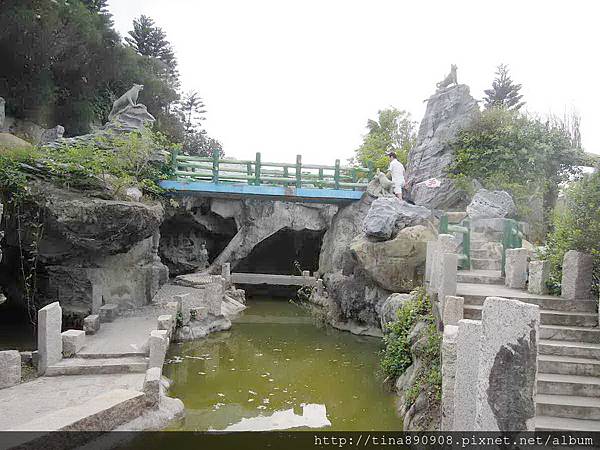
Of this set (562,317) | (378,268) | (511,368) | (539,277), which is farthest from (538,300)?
(378,268)

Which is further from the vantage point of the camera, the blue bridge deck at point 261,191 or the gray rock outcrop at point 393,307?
the blue bridge deck at point 261,191

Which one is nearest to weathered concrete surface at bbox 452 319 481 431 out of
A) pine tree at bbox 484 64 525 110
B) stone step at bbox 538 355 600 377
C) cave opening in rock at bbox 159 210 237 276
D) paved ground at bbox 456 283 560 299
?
stone step at bbox 538 355 600 377

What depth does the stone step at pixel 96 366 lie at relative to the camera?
8656 millimetres

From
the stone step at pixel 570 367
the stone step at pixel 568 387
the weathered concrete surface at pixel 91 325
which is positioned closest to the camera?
the stone step at pixel 568 387

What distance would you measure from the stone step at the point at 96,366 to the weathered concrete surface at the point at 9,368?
686mm

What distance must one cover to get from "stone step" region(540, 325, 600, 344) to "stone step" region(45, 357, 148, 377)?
7276mm

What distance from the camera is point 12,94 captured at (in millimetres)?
20609

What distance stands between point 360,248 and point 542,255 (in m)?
5.12

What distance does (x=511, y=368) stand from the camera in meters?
4.09

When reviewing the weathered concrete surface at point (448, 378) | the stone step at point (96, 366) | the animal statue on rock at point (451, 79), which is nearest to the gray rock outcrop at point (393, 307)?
the weathered concrete surface at point (448, 378)

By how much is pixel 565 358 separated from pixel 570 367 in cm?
21

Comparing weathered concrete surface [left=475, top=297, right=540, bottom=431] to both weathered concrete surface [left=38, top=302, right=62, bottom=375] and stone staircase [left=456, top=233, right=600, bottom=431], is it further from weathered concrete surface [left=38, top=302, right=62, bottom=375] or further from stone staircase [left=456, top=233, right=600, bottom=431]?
weathered concrete surface [left=38, top=302, right=62, bottom=375]

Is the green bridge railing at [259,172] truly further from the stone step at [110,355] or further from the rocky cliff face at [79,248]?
the stone step at [110,355]

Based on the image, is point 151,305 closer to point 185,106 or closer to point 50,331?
point 50,331
